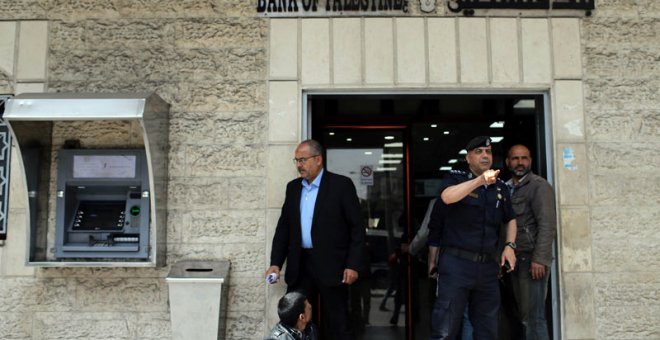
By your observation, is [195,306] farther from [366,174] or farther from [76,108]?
[366,174]

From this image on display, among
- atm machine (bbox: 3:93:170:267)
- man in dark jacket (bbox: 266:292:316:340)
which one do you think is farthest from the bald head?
atm machine (bbox: 3:93:170:267)

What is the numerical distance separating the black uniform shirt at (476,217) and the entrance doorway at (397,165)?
185cm

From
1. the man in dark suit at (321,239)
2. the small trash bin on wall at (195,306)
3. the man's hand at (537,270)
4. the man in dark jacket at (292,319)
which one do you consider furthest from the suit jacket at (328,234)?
the man's hand at (537,270)

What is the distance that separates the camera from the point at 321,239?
4406 mm

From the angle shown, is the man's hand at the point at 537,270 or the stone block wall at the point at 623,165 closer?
the man's hand at the point at 537,270

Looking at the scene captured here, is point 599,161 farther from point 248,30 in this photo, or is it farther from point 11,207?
point 11,207

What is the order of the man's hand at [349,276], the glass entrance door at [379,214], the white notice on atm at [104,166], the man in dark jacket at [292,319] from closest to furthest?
the man in dark jacket at [292,319], the man's hand at [349,276], the white notice on atm at [104,166], the glass entrance door at [379,214]

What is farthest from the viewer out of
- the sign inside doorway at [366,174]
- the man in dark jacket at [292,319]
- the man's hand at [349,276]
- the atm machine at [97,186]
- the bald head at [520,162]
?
the sign inside doorway at [366,174]

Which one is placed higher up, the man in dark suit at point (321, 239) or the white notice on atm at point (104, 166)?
the white notice on atm at point (104, 166)

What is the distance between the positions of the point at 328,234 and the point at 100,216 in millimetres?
1920

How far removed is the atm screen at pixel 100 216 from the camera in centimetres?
470

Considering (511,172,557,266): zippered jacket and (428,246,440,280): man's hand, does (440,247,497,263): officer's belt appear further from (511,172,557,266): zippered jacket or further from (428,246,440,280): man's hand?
(511,172,557,266): zippered jacket

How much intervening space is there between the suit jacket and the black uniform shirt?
684 millimetres

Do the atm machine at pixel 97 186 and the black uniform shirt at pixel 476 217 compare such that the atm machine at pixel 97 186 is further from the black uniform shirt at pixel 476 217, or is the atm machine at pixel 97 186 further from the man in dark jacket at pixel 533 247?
the man in dark jacket at pixel 533 247
